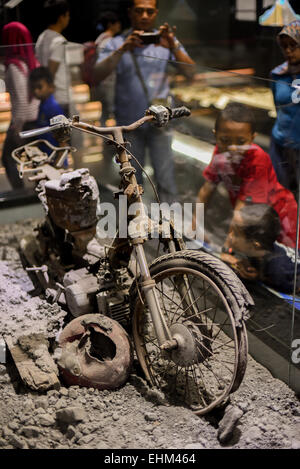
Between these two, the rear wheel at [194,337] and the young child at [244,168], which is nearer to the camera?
the rear wheel at [194,337]

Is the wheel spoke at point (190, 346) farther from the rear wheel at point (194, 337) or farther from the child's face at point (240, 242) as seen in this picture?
the child's face at point (240, 242)

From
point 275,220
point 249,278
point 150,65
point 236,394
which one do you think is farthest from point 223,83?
point 236,394

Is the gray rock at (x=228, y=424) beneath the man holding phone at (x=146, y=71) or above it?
beneath

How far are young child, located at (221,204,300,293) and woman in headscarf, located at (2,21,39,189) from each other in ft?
7.79

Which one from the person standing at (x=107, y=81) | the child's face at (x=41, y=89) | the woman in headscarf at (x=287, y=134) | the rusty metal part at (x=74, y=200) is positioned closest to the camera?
the woman in headscarf at (x=287, y=134)

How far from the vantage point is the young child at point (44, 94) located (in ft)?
16.8

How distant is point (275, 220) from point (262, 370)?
3.21 ft

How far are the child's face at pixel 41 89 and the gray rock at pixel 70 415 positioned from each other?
10.8 ft

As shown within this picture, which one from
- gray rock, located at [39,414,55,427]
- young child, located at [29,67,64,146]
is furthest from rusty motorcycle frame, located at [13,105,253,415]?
young child, located at [29,67,64,146]

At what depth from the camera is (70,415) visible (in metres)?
2.84

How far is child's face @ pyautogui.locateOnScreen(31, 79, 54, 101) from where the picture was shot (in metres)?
5.21

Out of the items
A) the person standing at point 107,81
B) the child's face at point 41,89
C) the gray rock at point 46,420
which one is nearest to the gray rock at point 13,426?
the gray rock at point 46,420

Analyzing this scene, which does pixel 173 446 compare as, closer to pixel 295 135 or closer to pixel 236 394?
pixel 236 394

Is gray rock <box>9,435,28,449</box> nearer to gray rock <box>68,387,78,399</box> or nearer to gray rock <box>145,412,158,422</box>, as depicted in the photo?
gray rock <box>68,387,78,399</box>
